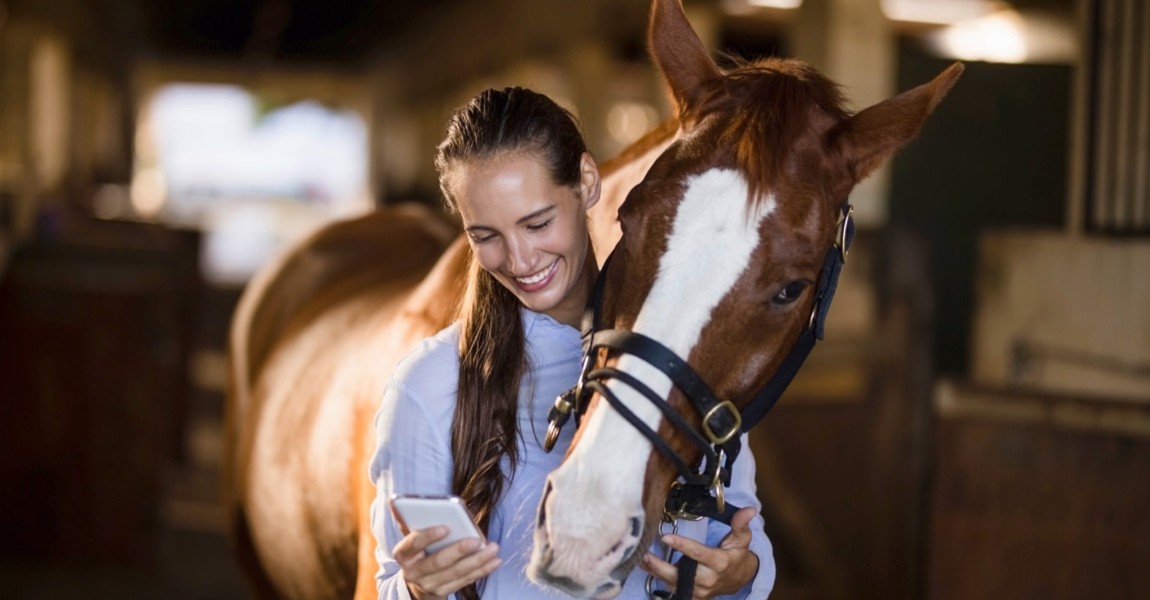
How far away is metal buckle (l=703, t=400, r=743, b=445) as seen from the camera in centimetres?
139

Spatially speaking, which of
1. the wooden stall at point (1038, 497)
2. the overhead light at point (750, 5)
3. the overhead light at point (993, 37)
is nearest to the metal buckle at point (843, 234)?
the wooden stall at point (1038, 497)

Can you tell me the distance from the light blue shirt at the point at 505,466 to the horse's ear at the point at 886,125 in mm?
436

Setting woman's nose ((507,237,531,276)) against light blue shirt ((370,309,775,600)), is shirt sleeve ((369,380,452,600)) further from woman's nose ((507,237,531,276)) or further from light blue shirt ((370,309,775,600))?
woman's nose ((507,237,531,276))

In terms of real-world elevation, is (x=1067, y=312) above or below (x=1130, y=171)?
below

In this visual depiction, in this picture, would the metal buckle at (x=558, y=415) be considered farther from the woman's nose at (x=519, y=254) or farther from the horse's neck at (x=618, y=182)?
the horse's neck at (x=618, y=182)

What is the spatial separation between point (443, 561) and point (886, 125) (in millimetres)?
777

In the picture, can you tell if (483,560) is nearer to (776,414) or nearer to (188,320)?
(776,414)

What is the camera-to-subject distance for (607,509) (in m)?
1.30

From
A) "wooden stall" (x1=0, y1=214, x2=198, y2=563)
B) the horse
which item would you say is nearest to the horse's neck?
the horse

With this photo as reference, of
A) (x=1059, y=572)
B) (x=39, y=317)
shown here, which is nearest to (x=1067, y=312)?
(x=1059, y=572)

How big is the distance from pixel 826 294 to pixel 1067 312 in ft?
5.96

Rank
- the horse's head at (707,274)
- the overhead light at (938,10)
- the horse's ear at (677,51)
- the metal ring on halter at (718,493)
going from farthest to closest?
the overhead light at (938,10), the horse's ear at (677,51), the metal ring on halter at (718,493), the horse's head at (707,274)

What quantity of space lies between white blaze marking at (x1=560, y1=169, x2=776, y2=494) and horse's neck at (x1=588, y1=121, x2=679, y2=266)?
32 cm

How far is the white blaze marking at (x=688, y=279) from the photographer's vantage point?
1.35 m
